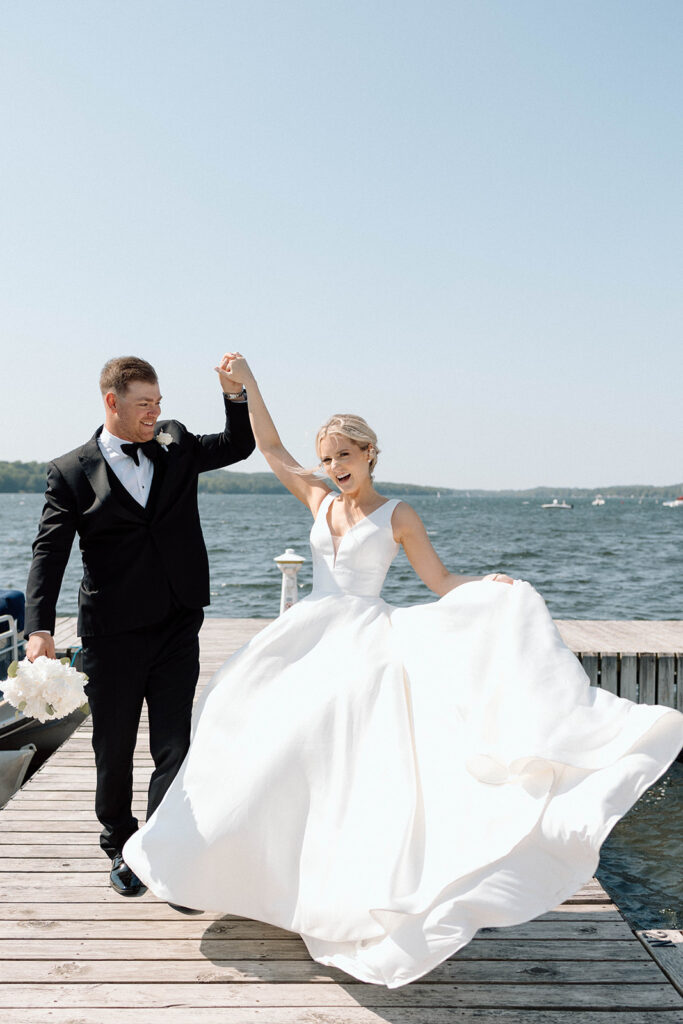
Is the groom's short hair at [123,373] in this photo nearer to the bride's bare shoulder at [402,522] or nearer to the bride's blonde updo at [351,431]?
the bride's blonde updo at [351,431]

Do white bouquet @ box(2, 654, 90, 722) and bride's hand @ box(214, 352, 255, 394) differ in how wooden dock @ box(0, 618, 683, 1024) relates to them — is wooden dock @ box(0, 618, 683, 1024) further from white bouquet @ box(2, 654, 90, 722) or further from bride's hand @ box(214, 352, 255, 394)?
Result: bride's hand @ box(214, 352, 255, 394)

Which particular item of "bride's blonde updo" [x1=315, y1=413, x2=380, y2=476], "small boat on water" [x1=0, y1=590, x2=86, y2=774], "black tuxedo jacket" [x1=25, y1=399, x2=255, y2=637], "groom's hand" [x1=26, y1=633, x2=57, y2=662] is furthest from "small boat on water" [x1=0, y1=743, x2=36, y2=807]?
"bride's blonde updo" [x1=315, y1=413, x2=380, y2=476]

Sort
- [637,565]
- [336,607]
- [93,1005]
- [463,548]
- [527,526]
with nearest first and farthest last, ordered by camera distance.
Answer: [93,1005] < [336,607] < [637,565] < [463,548] < [527,526]

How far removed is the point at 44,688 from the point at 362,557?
135cm

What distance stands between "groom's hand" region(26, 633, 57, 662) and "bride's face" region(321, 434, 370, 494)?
1.35 metres

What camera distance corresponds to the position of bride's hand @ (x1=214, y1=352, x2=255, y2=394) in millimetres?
3793

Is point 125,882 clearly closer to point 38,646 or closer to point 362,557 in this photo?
point 38,646

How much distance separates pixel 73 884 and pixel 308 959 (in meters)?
1.28

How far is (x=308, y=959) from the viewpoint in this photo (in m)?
3.08

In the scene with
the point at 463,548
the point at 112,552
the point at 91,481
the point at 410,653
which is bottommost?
the point at 463,548

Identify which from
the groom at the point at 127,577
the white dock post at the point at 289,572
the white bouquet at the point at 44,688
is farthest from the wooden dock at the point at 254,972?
the white dock post at the point at 289,572

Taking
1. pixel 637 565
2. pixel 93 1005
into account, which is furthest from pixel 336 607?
pixel 637 565

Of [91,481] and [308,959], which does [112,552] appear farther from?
[308,959]

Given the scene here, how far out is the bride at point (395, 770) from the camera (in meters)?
2.63
